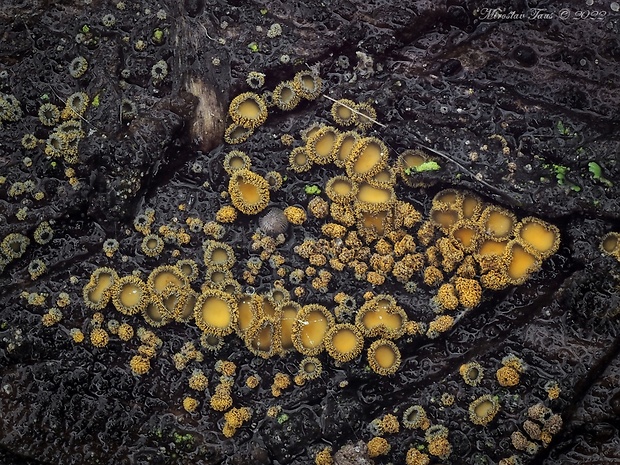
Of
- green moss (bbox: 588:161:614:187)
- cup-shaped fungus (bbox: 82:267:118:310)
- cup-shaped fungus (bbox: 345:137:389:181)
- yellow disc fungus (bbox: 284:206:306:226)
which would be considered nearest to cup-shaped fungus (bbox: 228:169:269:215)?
yellow disc fungus (bbox: 284:206:306:226)

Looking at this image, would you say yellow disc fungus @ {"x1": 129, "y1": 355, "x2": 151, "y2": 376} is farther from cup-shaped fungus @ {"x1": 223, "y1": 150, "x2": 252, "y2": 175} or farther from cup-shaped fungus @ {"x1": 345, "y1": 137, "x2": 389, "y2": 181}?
cup-shaped fungus @ {"x1": 345, "y1": 137, "x2": 389, "y2": 181}

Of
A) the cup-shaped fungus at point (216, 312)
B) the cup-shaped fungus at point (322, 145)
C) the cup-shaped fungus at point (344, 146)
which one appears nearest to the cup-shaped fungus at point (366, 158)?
the cup-shaped fungus at point (344, 146)

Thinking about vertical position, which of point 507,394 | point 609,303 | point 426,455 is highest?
point 609,303

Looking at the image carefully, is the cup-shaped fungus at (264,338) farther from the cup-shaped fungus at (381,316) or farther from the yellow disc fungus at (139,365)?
the yellow disc fungus at (139,365)

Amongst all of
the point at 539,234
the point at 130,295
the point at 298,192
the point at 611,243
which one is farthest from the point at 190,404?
the point at 611,243

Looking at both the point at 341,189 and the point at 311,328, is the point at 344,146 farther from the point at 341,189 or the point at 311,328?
the point at 311,328

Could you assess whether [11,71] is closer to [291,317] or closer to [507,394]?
[291,317]

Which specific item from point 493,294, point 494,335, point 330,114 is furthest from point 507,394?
point 330,114
